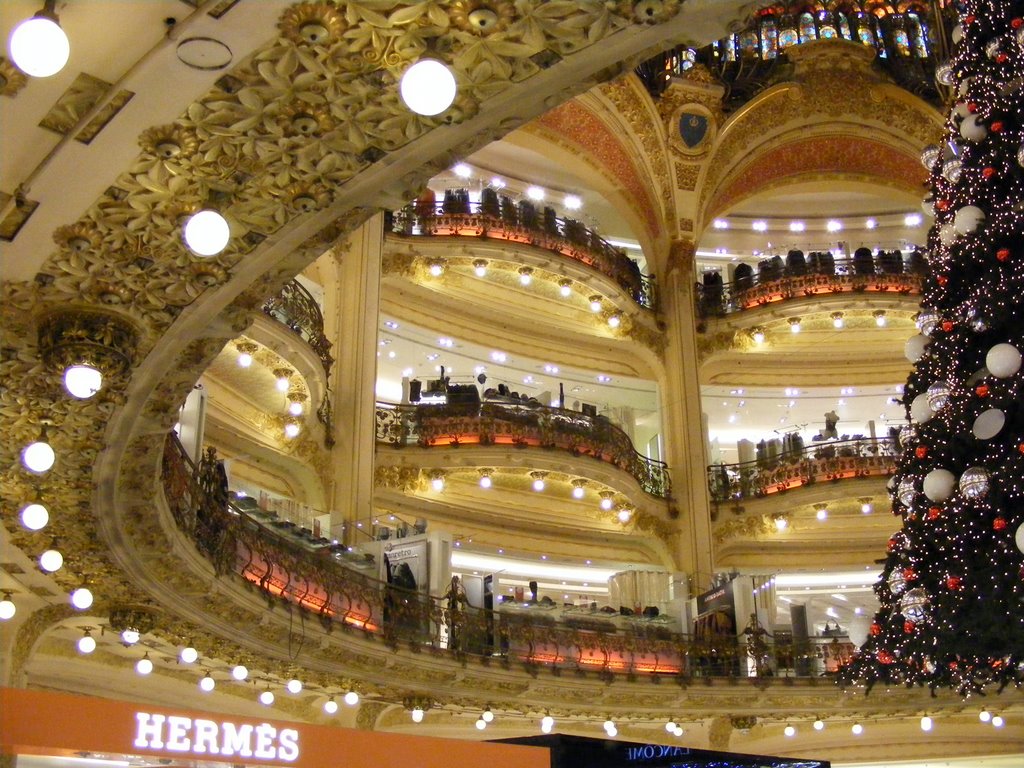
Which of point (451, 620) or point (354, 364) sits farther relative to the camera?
point (354, 364)

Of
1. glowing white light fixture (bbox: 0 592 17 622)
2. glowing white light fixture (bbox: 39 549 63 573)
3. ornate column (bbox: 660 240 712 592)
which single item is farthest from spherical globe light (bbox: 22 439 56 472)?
ornate column (bbox: 660 240 712 592)

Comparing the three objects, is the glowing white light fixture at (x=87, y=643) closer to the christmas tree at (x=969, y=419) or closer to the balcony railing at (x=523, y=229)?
the christmas tree at (x=969, y=419)

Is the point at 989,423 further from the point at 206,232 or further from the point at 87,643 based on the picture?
the point at 87,643

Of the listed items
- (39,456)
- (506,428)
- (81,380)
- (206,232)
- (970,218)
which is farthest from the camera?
(506,428)

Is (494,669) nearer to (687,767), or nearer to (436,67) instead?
(687,767)

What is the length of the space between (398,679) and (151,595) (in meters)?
5.01

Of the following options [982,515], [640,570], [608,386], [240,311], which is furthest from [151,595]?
[608,386]

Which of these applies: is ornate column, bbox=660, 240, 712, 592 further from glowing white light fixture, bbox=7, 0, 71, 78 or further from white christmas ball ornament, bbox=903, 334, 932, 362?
glowing white light fixture, bbox=7, 0, 71, 78

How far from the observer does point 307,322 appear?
16469 mm

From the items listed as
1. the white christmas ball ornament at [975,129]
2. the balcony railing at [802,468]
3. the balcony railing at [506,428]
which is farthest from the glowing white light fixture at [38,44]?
the balcony railing at [802,468]

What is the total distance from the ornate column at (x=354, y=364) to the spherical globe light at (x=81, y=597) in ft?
24.0

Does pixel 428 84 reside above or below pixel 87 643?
above

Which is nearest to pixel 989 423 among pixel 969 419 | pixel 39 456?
pixel 969 419

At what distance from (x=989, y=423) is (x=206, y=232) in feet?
18.9
